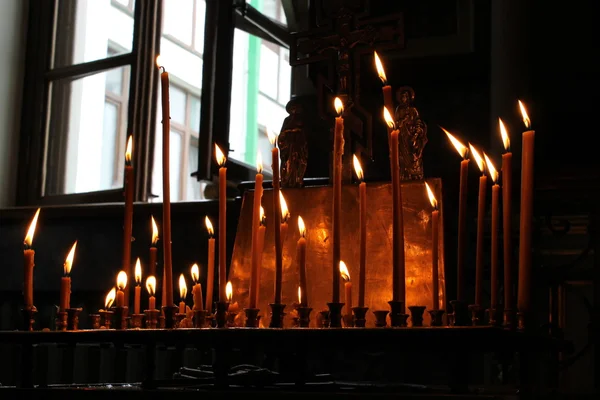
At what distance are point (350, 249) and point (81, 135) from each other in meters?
3.01

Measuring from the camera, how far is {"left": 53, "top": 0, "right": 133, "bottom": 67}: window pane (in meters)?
4.80

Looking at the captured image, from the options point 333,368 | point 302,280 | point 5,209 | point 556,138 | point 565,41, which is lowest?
point 333,368

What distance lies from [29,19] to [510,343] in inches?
162

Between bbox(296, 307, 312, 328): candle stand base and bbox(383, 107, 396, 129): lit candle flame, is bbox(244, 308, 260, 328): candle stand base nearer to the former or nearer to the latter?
bbox(296, 307, 312, 328): candle stand base

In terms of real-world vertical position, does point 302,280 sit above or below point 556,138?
below

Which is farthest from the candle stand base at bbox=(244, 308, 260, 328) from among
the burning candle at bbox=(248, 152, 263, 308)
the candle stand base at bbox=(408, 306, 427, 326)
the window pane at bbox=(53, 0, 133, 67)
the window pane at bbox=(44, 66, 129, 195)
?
the window pane at bbox=(53, 0, 133, 67)

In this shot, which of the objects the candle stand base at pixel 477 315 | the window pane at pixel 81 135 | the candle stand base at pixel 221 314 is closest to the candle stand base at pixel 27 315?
the candle stand base at pixel 221 314

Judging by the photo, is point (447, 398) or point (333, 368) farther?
point (333, 368)

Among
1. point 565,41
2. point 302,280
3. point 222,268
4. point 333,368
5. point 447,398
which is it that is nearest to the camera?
point 447,398

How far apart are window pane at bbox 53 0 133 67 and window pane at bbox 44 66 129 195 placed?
5.9 inches

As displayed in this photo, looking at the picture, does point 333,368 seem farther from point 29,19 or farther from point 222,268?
point 29,19

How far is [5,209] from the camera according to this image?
4.07 metres

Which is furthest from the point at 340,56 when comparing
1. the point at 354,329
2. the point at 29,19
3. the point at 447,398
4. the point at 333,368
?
the point at 29,19

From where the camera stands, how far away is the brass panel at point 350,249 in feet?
6.34
